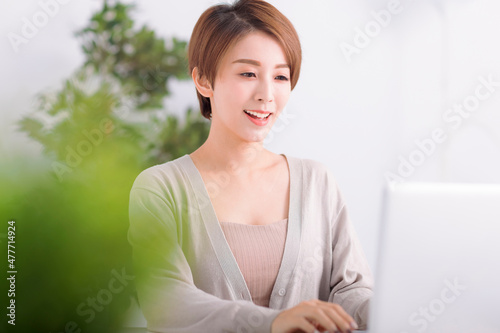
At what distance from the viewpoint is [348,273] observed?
1526 millimetres

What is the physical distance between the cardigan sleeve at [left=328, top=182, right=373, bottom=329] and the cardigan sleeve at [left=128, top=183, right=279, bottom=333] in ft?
A: 1.24

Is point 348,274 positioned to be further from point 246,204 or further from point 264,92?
point 264,92

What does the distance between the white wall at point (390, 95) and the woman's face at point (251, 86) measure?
1.68ft

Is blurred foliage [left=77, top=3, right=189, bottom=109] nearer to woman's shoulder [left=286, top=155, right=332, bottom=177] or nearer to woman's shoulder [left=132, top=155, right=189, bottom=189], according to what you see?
woman's shoulder [left=132, top=155, right=189, bottom=189]

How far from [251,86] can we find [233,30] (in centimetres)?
17

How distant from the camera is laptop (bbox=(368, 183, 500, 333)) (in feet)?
2.89

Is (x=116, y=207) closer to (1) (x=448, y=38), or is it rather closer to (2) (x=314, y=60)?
(2) (x=314, y=60)

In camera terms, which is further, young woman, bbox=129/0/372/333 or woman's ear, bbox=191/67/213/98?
woman's ear, bbox=191/67/213/98

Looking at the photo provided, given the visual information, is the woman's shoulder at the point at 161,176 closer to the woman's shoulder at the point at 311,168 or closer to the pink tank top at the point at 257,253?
the pink tank top at the point at 257,253

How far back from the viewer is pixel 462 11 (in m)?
2.21
